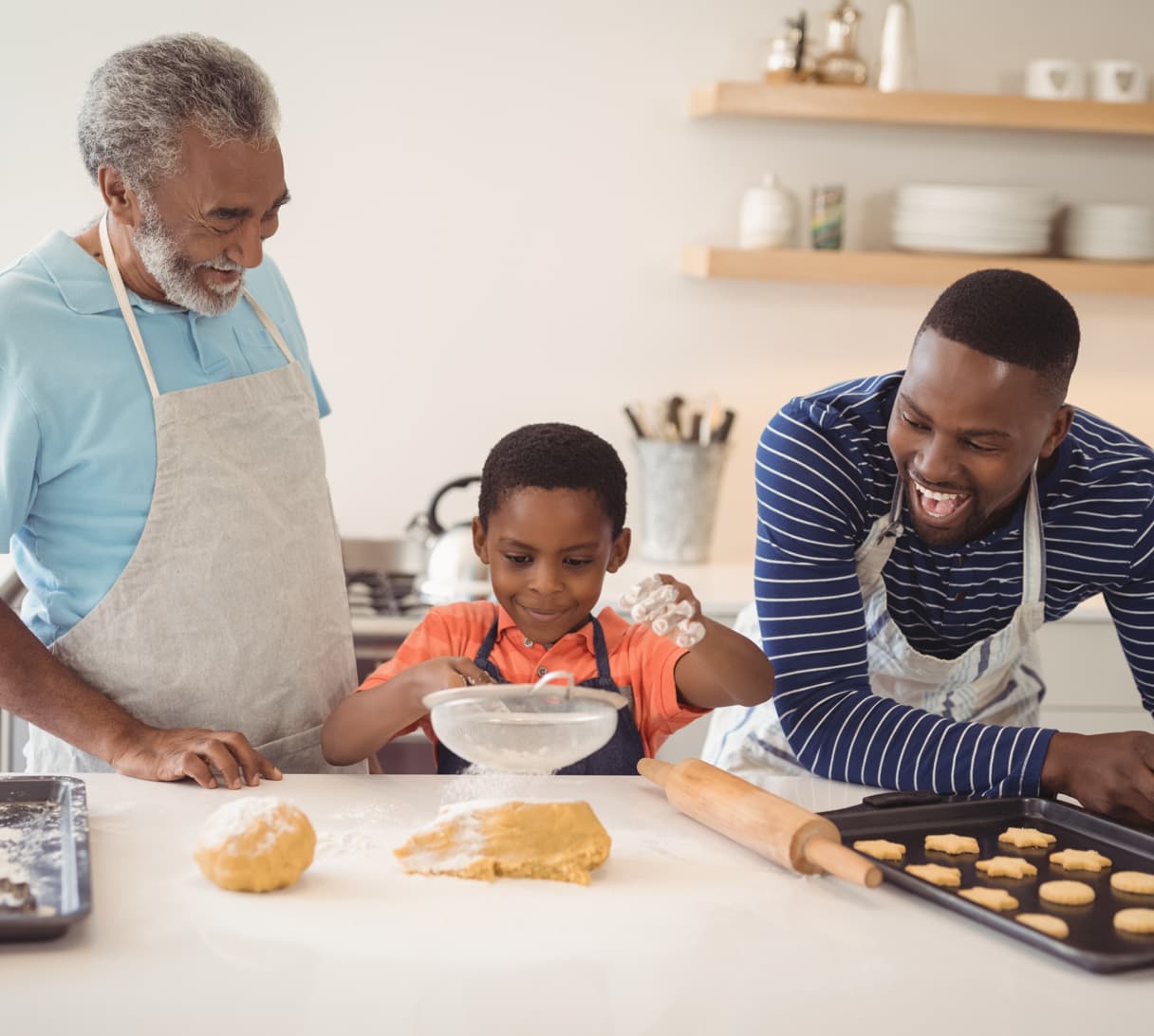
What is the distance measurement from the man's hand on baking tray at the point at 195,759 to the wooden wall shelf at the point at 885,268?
1872mm

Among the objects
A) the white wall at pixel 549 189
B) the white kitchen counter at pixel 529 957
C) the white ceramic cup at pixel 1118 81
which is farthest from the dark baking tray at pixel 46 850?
the white ceramic cup at pixel 1118 81

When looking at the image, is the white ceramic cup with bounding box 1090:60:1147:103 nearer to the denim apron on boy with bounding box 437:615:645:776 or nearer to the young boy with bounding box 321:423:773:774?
the young boy with bounding box 321:423:773:774

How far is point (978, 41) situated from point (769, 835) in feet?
8.21

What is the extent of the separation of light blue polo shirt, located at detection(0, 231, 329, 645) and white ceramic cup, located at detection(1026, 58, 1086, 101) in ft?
7.37

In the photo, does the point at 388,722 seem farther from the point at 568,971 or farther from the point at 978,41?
the point at 978,41

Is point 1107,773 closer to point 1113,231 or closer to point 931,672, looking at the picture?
point 931,672

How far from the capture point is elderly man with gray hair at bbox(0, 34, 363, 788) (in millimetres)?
1394

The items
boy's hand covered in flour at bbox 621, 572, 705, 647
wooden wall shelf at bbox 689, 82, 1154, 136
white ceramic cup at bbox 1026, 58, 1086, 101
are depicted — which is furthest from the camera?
white ceramic cup at bbox 1026, 58, 1086, 101

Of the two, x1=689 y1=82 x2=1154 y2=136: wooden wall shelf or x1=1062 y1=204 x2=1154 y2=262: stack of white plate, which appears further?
x1=1062 y1=204 x2=1154 y2=262: stack of white plate

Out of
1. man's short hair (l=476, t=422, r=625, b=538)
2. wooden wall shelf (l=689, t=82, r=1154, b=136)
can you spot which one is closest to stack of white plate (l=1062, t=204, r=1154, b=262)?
wooden wall shelf (l=689, t=82, r=1154, b=136)

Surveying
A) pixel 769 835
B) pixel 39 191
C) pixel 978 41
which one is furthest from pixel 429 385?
pixel 769 835

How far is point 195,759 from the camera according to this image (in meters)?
1.33

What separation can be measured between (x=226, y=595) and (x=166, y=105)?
0.53 meters

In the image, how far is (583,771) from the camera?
1578 mm
